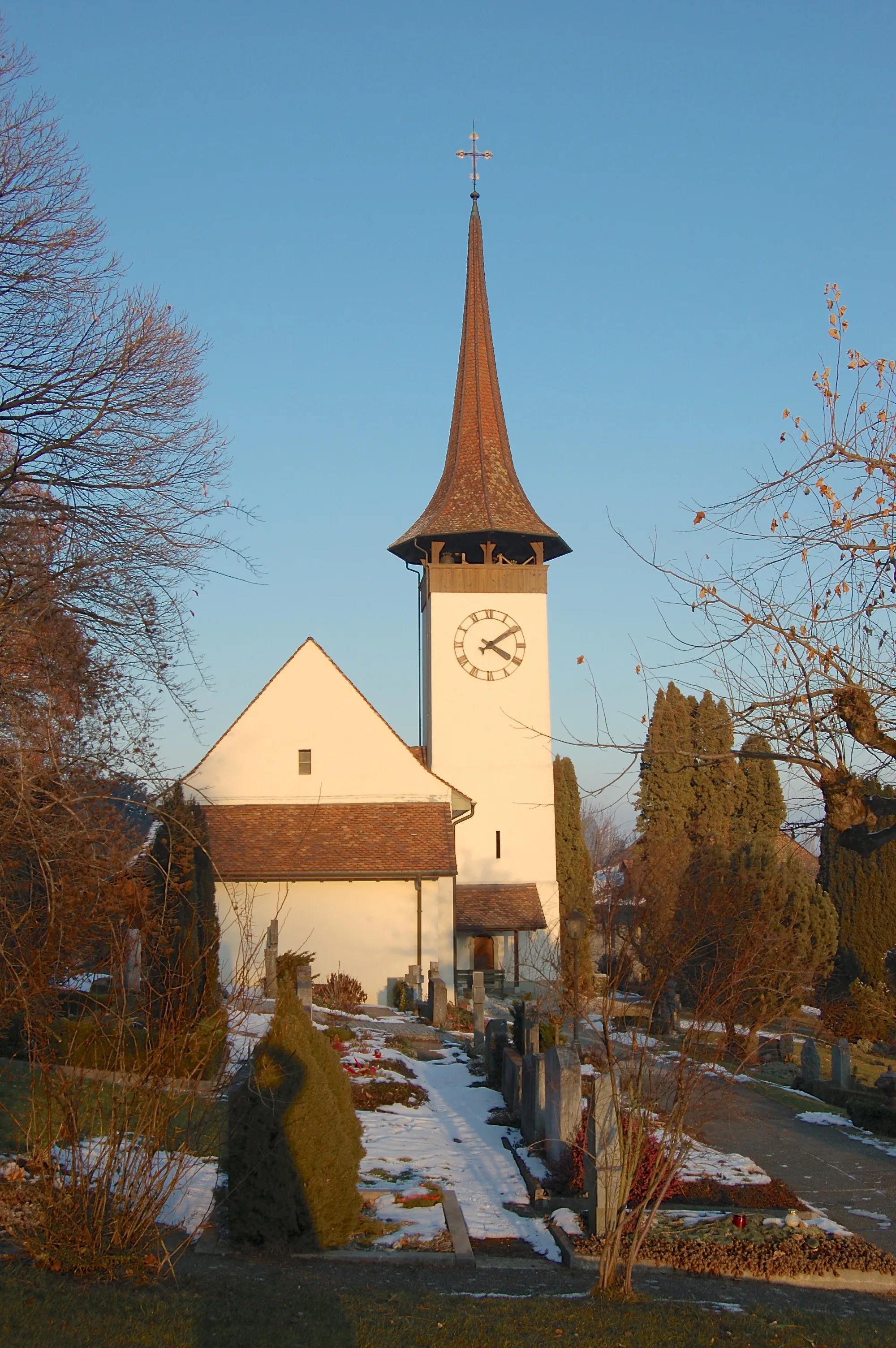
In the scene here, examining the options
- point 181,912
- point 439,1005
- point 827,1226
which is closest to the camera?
point 827,1226

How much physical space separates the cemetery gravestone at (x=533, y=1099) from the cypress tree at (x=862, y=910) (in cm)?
1946

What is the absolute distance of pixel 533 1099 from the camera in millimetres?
11172

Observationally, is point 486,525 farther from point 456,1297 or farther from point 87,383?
point 456,1297

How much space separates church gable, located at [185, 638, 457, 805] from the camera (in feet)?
90.7

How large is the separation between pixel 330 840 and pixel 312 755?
2541 mm

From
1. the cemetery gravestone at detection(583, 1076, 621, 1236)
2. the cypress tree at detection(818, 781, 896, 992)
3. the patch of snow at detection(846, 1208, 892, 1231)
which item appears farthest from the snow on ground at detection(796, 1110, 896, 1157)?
the cypress tree at detection(818, 781, 896, 992)

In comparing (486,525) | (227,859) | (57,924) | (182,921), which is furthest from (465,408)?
(57,924)

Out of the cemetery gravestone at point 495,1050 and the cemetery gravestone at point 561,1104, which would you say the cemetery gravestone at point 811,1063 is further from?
the cemetery gravestone at point 561,1104

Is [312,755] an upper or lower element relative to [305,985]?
upper

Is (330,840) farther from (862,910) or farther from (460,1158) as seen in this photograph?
(460,1158)

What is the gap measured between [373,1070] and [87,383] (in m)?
8.22

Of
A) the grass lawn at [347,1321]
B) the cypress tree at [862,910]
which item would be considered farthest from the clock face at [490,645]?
the grass lawn at [347,1321]

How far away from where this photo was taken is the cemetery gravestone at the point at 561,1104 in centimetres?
998

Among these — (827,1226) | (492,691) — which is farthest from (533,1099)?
(492,691)
